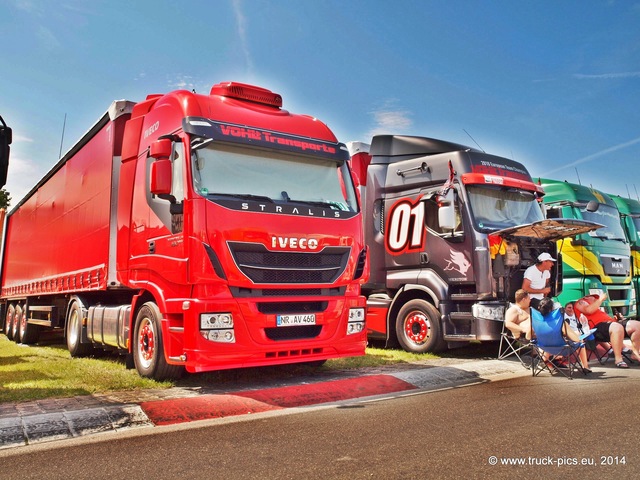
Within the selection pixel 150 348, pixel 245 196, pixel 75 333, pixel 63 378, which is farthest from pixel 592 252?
pixel 75 333

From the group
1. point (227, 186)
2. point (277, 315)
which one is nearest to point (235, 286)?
point (277, 315)

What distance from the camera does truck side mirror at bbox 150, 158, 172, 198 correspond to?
6.87 metres

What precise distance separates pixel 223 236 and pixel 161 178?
106 centimetres

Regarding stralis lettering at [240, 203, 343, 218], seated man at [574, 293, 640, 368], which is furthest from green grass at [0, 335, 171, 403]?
seated man at [574, 293, 640, 368]

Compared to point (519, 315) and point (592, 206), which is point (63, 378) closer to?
point (519, 315)

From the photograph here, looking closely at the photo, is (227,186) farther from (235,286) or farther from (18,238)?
(18,238)

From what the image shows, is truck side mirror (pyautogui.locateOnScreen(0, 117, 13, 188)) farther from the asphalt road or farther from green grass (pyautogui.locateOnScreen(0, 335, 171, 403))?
green grass (pyautogui.locateOnScreen(0, 335, 171, 403))

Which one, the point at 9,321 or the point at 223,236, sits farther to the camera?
the point at 9,321

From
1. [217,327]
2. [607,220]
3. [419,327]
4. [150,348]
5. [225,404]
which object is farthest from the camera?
[607,220]

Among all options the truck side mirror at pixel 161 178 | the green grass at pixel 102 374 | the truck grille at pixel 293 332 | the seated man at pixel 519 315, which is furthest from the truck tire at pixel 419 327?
the truck side mirror at pixel 161 178

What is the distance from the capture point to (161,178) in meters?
6.89

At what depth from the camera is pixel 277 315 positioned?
698cm

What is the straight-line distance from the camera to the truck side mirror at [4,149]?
15.8 feet

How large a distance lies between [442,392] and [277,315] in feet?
7.13
